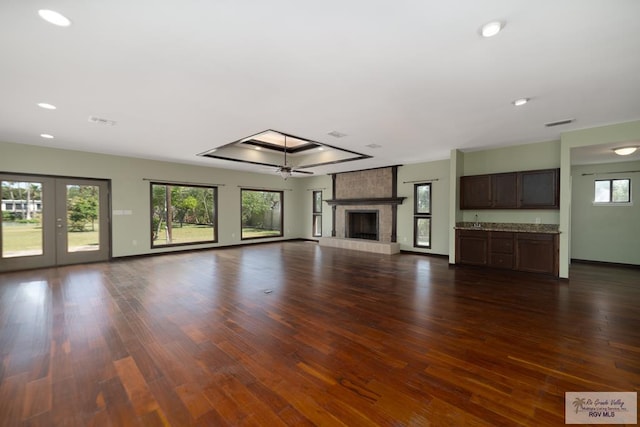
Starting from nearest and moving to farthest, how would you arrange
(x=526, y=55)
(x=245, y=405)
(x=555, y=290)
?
(x=245, y=405)
(x=526, y=55)
(x=555, y=290)

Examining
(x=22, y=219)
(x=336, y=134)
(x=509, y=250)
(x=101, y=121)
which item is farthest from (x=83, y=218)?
(x=509, y=250)

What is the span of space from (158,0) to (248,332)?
9.44 feet

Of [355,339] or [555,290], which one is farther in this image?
[555,290]

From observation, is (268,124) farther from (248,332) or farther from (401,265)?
(401,265)

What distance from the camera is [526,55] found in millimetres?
2391

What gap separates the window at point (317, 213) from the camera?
10680mm

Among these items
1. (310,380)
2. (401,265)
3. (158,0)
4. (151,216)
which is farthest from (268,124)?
(151,216)

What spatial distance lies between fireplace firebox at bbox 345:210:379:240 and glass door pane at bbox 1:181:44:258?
26.5 feet

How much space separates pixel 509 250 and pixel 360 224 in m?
4.76

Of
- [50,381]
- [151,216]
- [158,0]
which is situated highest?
[158,0]

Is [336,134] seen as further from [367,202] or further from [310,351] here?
[367,202]

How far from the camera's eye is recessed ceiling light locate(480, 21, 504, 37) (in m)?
1.97
